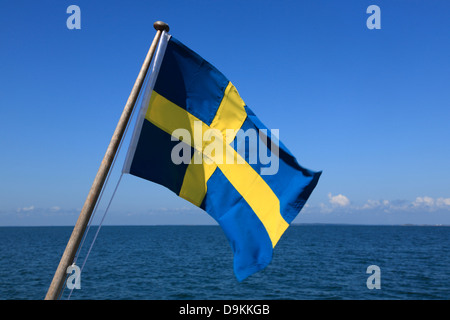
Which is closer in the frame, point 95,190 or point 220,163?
point 95,190

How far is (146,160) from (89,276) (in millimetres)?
32672

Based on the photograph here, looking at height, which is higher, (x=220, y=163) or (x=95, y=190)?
(x=220, y=163)

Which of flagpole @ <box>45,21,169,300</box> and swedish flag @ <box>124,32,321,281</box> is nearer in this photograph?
flagpole @ <box>45,21,169,300</box>

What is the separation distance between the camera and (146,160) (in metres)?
5.24

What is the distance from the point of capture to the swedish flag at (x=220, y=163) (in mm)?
5312

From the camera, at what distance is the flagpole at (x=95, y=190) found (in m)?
3.54

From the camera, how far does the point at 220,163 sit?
5695 millimetres

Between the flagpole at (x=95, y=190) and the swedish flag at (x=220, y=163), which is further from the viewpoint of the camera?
the swedish flag at (x=220, y=163)

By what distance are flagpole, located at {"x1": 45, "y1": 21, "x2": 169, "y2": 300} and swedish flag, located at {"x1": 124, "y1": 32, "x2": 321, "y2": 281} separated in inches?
39.5

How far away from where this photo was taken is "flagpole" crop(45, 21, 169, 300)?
354cm

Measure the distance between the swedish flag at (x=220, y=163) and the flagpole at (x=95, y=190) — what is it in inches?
39.5

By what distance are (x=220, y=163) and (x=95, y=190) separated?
2.34 m

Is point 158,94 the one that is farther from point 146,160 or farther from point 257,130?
point 257,130

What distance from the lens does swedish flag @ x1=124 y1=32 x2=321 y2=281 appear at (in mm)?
5312
